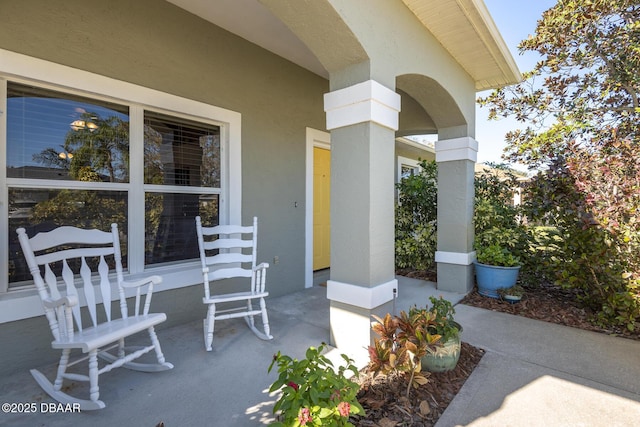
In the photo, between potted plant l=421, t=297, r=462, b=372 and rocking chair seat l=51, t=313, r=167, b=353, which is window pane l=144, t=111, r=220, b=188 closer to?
rocking chair seat l=51, t=313, r=167, b=353

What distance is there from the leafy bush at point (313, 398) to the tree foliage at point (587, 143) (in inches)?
115

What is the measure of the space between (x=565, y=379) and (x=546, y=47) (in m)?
5.54

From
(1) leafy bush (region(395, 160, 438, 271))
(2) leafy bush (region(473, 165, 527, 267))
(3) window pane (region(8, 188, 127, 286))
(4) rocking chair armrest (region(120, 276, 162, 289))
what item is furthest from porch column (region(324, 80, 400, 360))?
(1) leafy bush (region(395, 160, 438, 271))

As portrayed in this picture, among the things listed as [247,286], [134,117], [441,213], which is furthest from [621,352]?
[134,117]

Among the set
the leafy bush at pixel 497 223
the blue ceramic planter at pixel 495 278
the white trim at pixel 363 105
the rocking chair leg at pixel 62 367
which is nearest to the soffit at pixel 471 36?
the white trim at pixel 363 105

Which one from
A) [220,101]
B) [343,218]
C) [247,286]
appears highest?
[220,101]

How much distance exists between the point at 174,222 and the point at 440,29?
3.11 metres

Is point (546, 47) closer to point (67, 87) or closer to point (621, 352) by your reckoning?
point (621, 352)

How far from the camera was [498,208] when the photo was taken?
4.34 m

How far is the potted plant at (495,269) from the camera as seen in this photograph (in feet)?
12.1

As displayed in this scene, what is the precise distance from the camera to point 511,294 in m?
3.57

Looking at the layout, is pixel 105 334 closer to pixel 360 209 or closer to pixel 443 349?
pixel 360 209

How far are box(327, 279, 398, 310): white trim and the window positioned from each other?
159 centimetres

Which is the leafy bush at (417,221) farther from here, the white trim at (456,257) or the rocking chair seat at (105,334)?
the rocking chair seat at (105,334)
